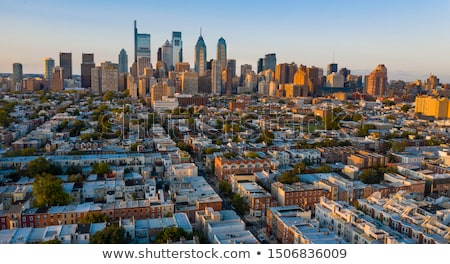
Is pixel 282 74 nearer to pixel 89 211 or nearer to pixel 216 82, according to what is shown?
pixel 216 82

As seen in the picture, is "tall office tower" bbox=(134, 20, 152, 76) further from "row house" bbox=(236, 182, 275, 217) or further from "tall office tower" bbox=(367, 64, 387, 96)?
"tall office tower" bbox=(367, 64, 387, 96)

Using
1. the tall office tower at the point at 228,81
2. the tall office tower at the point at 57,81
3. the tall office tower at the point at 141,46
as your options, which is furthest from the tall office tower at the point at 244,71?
the tall office tower at the point at 57,81

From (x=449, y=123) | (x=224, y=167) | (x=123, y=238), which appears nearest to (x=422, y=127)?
(x=449, y=123)

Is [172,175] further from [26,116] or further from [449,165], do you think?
[26,116]

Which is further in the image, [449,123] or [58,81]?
[58,81]

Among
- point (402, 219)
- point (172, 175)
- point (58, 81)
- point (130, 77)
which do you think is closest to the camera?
point (402, 219)

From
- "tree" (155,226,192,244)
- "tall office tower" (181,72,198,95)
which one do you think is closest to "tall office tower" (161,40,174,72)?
"tall office tower" (181,72,198,95)

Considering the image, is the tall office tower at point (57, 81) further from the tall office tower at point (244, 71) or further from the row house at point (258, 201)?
the row house at point (258, 201)

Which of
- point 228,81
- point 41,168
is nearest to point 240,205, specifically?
point 41,168
